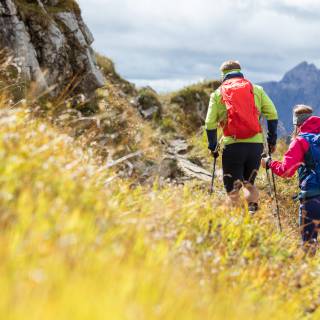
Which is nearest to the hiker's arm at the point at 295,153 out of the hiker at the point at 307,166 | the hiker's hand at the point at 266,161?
the hiker at the point at 307,166

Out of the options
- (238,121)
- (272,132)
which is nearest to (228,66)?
(238,121)

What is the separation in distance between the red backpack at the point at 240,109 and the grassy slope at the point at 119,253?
2.67 meters

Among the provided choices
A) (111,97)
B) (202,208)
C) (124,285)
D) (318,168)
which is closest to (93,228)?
(124,285)

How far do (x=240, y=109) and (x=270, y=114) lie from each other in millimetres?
1044

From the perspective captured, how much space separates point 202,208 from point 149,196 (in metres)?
0.72

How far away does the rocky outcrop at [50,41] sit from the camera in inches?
619

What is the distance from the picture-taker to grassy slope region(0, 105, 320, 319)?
3240 mm

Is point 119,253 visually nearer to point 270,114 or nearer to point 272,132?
point 270,114

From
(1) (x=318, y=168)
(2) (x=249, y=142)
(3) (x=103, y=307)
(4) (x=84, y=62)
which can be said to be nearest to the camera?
(3) (x=103, y=307)

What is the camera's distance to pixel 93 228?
457cm

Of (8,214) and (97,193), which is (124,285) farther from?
(97,193)

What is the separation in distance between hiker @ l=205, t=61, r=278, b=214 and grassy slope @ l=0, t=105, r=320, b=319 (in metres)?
2.67

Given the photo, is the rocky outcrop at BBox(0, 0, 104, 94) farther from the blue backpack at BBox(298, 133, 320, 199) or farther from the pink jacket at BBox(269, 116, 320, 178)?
the blue backpack at BBox(298, 133, 320, 199)

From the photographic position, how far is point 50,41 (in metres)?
17.2
